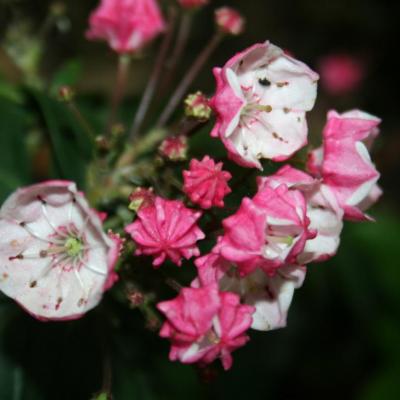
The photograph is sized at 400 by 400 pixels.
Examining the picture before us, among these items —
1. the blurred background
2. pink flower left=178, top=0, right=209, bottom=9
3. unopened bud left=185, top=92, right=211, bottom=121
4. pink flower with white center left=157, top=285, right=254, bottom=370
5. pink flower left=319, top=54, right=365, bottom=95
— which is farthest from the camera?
pink flower left=319, top=54, right=365, bottom=95

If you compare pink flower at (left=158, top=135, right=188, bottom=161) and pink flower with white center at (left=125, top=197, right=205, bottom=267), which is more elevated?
pink flower at (left=158, top=135, right=188, bottom=161)

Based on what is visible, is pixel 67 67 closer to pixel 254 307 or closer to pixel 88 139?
pixel 88 139

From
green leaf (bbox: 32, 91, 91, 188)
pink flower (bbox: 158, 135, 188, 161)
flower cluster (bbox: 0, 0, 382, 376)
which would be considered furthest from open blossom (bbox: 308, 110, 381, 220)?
green leaf (bbox: 32, 91, 91, 188)

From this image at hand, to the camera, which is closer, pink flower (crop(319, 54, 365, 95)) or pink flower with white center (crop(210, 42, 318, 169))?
pink flower with white center (crop(210, 42, 318, 169))

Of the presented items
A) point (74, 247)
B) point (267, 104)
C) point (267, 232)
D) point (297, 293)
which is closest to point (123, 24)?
point (267, 104)

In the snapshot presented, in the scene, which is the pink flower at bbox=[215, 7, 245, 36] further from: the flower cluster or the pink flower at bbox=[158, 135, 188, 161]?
the pink flower at bbox=[158, 135, 188, 161]

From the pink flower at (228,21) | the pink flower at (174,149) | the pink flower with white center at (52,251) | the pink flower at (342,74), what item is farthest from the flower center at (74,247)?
the pink flower at (342,74)

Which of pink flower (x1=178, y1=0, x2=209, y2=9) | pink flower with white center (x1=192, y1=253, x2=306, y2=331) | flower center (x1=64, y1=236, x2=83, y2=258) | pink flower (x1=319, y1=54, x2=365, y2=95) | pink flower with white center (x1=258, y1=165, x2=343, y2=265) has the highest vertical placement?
pink flower (x1=178, y1=0, x2=209, y2=9)

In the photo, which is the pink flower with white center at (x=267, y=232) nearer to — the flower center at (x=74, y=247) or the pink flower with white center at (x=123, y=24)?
the flower center at (x=74, y=247)

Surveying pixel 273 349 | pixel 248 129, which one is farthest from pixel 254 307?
pixel 273 349
